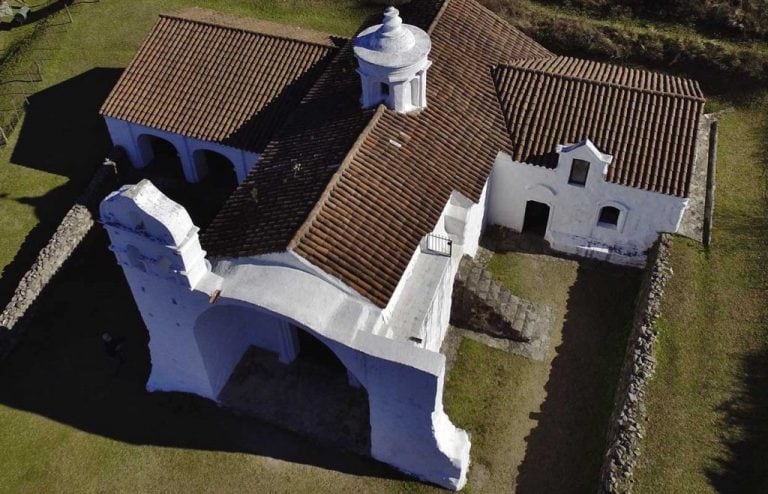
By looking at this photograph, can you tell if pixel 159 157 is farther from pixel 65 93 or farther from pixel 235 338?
pixel 235 338

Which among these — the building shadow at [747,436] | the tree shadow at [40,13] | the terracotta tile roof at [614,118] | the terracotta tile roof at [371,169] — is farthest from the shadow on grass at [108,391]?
the tree shadow at [40,13]

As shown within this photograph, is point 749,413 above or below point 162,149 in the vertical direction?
above

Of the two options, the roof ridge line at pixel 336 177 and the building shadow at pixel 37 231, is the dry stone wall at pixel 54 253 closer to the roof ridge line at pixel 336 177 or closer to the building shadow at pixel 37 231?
the building shadow at pixel 37 231

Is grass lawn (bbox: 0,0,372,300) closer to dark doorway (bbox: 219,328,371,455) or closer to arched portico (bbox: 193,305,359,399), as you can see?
arched portico (bbox: 193,305,359,399)

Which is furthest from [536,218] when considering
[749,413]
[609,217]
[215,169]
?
[215,169]

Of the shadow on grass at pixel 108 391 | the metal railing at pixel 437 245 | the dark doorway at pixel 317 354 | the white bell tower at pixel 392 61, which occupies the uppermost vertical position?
the white bell tower at pixel 392 61

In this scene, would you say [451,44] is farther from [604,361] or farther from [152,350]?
[152,350]
